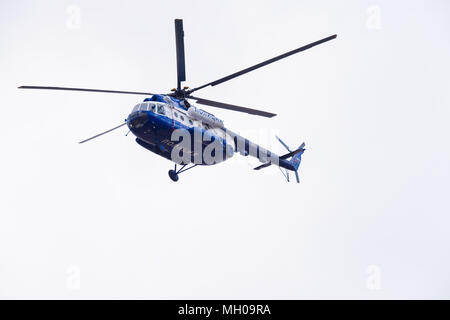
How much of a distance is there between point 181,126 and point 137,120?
221 cm

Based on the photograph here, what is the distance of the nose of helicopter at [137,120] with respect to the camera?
21.4 m

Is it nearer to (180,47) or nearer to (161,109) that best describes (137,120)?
(161,109)

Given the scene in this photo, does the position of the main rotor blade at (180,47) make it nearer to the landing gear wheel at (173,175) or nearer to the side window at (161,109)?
the side window at (161,109)

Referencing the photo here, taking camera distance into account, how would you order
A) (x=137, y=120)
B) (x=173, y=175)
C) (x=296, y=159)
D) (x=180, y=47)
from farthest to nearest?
(x=296, y=159), (x=173, y=175), (x=137, y=120), (x=180, y=47)

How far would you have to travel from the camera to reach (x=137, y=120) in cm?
2153

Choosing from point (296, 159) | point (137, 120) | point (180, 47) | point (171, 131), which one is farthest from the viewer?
point (296, 159)

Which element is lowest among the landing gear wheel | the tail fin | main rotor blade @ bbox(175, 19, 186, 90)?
the landing gear wheel

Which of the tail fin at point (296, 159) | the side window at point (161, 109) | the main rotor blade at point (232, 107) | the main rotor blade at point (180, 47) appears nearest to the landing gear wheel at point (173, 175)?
the side window at point (161, 109)

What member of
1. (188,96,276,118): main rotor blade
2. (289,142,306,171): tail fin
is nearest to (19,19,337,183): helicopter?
(188,96,276,118): main rotor blade

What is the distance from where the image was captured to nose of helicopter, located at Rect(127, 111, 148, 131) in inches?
842

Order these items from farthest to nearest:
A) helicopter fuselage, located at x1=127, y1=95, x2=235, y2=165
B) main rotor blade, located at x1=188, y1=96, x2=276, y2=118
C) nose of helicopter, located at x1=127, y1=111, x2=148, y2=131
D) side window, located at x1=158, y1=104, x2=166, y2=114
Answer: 1. main rotor blade, located at x1=188, y1=96, x2=276, y2=118
2. side window, located at x1=158, y1=104, x2=166, y2=114
3. helicopter fuselage, located at x1=127, y1=95, x2=235, y2=165
4. nose of helicopter, located at x1=127, y1=111, x2=148, y2=131

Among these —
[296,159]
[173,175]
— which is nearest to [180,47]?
[173,175]

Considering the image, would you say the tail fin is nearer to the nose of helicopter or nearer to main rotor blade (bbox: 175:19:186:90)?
main rotor blade (bbox: 175:19:186:90)
